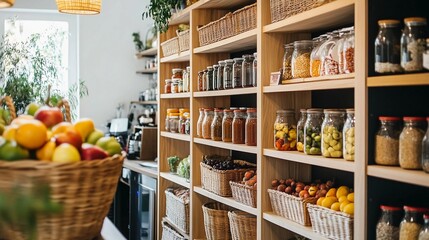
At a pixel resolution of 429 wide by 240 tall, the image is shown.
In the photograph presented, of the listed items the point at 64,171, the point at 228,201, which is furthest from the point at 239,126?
the point at 64,171

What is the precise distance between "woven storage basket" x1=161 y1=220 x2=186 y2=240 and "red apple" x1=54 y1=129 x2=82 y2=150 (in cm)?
269

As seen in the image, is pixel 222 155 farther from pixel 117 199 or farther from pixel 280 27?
pixel 117 199

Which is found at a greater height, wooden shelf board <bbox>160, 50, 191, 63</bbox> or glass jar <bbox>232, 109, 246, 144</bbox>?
wooden shelf board <bbox>160, 50, 191, 63</bbox>

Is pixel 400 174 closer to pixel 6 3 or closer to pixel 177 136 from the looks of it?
pixel 6 3

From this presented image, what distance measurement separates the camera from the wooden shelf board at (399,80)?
179 cm

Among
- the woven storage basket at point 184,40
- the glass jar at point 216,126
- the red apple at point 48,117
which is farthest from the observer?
the woven storage basket at point 184,40

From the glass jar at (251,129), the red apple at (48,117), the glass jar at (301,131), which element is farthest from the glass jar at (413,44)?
the glass jar at (251,129)

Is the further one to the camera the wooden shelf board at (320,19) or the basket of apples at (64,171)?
the wooden shelf board at (320,19)

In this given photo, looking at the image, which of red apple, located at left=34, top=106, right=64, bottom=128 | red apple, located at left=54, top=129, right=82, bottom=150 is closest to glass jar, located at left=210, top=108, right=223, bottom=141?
red apple, located at left=34, top=106, right=64, bottom=128

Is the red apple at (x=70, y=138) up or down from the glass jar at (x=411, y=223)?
up

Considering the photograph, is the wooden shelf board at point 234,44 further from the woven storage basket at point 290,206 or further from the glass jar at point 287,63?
the woven storage basket at point 290,206

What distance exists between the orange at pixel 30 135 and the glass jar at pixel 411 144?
1.18m

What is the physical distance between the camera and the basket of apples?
4.25ft

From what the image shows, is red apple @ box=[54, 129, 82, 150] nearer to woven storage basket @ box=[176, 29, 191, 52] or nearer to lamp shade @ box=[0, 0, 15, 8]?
lamp shade @ box=[0, 0, 15, 8]
